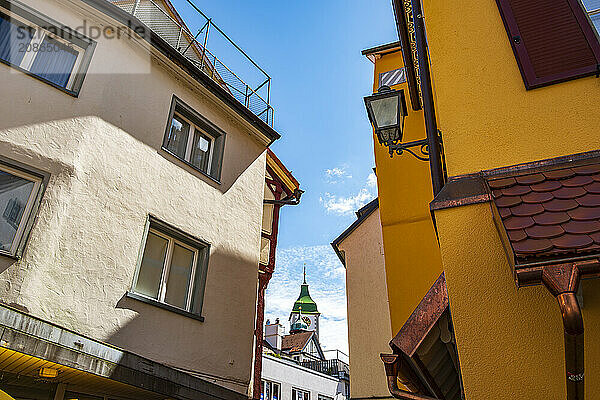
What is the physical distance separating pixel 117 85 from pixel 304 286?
93.8 m

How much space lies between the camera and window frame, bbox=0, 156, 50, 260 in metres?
5.52

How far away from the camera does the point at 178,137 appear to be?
28.0 ft

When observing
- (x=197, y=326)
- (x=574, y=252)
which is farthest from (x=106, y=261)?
(x=574, y=252)

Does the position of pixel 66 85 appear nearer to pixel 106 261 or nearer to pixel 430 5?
pixel 106 261

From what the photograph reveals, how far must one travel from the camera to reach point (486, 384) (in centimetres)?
270

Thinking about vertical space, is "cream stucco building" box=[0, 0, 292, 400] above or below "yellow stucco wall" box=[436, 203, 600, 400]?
→ above

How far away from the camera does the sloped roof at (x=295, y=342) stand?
5366cm

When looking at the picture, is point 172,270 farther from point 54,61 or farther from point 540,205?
point 540,205

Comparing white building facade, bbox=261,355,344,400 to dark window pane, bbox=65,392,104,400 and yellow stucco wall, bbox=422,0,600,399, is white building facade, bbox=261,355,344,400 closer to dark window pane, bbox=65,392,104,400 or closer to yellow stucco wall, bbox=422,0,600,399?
dark window pane, bbox=65,392,104,400

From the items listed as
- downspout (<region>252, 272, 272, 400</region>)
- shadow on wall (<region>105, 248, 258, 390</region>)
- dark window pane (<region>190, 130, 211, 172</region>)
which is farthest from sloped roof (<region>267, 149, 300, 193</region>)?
shadow on wall (<region>105, 248, 258, 390</region>)

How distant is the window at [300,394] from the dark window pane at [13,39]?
27564 mm

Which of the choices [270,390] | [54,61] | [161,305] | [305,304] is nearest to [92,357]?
[161,305]

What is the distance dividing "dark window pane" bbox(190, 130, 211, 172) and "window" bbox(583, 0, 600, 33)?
22.1 ft

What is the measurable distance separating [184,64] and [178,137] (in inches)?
57.9
